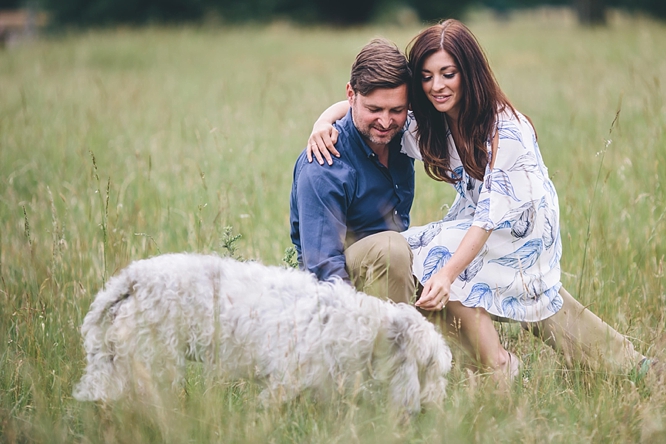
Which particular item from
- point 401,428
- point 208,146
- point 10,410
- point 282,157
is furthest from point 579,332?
point 208,146

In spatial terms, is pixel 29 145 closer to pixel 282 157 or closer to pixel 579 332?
pixel 282 157

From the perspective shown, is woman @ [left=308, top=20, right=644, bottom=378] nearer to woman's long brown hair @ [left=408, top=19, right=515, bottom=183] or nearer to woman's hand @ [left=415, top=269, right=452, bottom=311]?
woman's long brown hair @ [left=408, top=19, right=515, bottom=183]

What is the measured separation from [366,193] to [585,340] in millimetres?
1215

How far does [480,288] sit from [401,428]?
3.07 ft

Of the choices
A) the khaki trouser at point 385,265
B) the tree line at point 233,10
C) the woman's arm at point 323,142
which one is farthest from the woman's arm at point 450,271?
the tree line at point 233,10

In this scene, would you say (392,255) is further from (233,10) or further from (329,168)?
(233,10)

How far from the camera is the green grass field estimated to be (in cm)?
231

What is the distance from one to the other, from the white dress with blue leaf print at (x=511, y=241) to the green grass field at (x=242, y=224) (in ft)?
0.89

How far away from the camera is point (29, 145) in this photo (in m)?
6.45

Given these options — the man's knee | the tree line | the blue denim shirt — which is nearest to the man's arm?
the blue denim shirt

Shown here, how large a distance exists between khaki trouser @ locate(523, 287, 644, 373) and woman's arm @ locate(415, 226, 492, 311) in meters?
0.47

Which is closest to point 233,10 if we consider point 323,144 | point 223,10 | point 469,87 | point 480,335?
point 223,10

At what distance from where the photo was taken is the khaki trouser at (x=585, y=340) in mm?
2814

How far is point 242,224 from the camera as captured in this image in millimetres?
4391
